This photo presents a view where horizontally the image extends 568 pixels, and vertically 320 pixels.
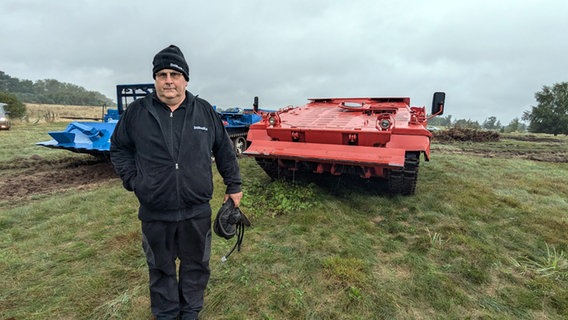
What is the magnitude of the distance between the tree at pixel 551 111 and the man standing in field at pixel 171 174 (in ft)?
144

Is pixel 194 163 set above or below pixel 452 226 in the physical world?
above

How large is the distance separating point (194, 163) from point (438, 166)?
7.65 metres

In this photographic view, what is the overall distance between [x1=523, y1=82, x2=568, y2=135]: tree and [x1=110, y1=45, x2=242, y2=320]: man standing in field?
43.9 m

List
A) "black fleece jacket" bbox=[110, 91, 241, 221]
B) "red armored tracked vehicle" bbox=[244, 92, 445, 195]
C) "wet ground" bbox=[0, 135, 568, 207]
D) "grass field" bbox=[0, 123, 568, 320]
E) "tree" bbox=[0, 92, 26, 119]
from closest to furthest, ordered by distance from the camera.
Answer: "black fleece jacket" bbox=[110, 91, 241, 221] < "grass field" bbox=[0, 123, 568, 320] < "red armored tracked vehicle" bbox=[244, 92, 445, 195] < "wet ground" bbox=[0, 135, 568, 207] < "tree" bbox=[0, 92, 26, 119]

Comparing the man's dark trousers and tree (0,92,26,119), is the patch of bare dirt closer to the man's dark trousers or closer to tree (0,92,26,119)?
the man's dark trousers

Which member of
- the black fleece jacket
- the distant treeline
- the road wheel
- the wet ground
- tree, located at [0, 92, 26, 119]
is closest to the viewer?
the black fleece jacket

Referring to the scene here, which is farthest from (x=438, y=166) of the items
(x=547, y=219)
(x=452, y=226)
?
(x=452, y=226)

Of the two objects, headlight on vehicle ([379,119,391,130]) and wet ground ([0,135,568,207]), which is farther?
wet ground ([0,135,568,207])

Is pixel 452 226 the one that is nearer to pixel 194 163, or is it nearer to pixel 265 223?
pixel 265 223

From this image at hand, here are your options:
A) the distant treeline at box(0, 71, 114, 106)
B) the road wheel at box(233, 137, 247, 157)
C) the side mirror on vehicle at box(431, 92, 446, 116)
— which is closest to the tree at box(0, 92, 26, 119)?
the road wheel at box(233, 137, 247, 157)

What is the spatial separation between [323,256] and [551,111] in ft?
143

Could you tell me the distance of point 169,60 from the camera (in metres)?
1.88

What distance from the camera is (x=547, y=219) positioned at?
161 inches

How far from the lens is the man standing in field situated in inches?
73.8
